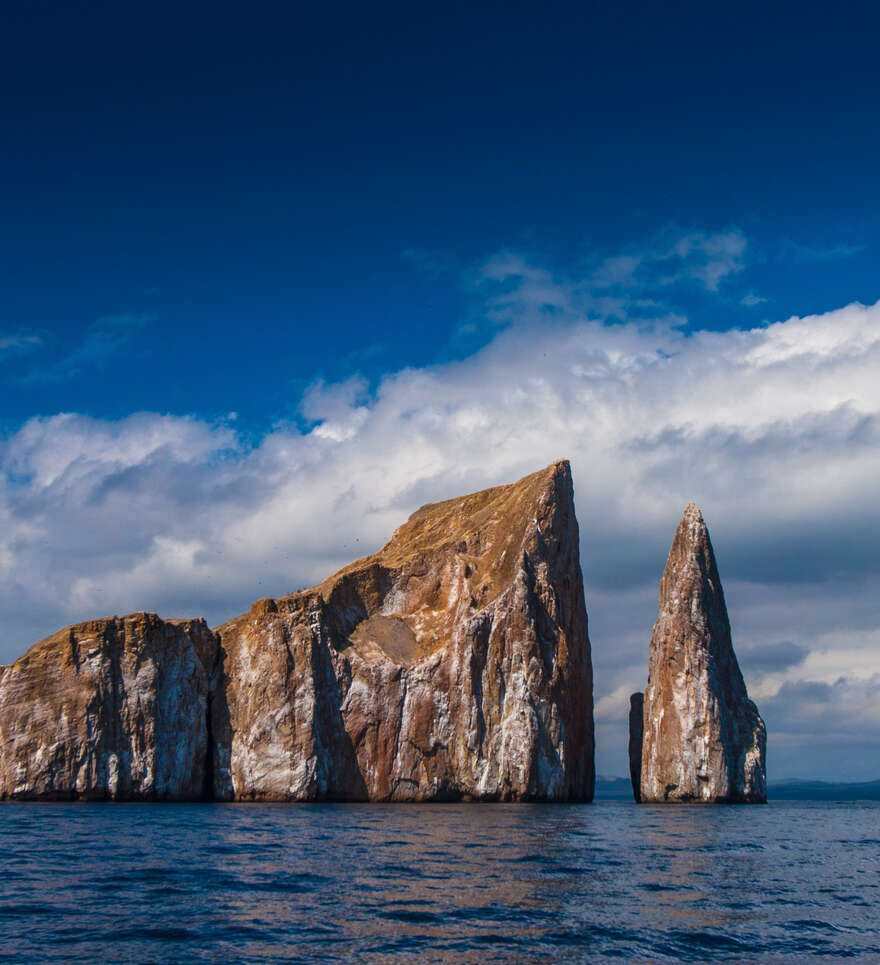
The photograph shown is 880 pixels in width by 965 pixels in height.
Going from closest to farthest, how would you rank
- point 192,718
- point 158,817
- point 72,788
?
1. point 158,817
2. point 72,788
3. point 192,718

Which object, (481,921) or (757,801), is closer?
(481,921)

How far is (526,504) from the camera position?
310 ft

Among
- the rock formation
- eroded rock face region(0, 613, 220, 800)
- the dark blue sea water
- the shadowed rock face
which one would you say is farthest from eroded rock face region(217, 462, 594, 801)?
the dark blue sea water

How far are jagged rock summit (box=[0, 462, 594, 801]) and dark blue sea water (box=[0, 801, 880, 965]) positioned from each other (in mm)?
33132

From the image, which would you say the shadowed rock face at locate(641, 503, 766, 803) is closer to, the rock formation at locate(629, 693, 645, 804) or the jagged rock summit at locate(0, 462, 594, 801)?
the jagged rock summit at locate(0, 462, 594, 801)

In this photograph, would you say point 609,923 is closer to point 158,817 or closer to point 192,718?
point 158,817

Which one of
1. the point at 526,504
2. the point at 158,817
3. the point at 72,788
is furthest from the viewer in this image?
the point at 526,504

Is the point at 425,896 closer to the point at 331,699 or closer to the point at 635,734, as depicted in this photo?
the point at 331,699

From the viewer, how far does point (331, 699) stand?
84875mm

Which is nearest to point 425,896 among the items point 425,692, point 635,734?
point 425,692

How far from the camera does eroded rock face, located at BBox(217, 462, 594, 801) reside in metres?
80.9

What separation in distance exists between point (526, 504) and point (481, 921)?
2979 inches

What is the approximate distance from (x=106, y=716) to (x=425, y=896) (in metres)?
59.9

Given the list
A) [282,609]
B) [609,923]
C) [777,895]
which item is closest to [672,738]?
[282,609]
